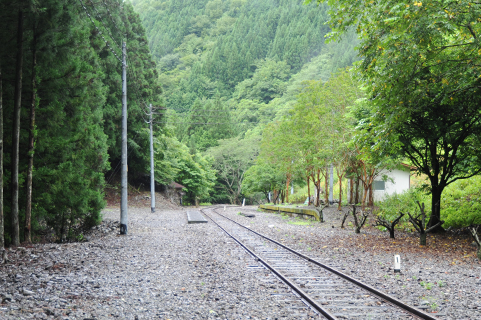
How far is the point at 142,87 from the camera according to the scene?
115ft

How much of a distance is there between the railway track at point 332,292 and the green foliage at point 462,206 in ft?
24.9

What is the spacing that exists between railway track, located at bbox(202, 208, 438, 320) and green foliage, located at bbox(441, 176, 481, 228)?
298 inches

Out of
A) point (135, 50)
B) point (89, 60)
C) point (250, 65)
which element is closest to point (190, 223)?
point (89, 60)

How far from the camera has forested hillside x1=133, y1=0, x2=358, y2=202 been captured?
64.8 m

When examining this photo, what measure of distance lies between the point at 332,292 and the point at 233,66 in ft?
323

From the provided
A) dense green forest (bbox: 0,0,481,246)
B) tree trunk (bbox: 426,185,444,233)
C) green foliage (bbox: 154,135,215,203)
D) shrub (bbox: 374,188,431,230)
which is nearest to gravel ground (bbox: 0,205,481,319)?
dense green forest (bbox: 0,0,481,246)

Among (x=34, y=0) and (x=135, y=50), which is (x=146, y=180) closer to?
(x=135, y=50)

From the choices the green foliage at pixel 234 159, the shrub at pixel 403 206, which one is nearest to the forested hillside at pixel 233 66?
the green foliage at pixel 234 159

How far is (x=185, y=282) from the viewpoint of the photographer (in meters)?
7.76

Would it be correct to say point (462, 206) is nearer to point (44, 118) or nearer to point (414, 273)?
point (414, 273)

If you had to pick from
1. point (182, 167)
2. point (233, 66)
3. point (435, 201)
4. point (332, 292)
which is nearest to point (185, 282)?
point (332, 292)

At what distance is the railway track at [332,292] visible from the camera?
5695mm

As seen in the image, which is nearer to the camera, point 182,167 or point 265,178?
point 265,178

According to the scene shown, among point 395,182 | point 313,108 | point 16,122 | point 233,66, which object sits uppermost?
point 233,66
